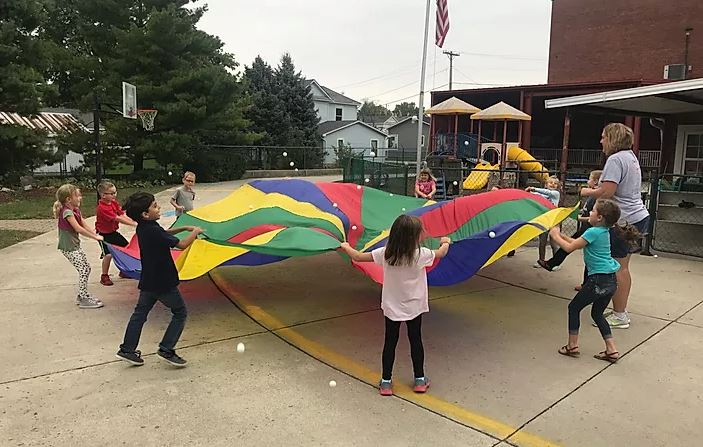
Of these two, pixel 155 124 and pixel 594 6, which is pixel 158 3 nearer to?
pixel 155 124

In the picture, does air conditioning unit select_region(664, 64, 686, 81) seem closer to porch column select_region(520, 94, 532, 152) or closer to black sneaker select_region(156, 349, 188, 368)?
porch column select_region(520, 94, 532, 152)

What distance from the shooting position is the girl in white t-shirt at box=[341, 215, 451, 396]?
3.77m

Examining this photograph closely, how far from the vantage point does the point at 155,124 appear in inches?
867

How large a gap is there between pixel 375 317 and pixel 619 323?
7.55ft

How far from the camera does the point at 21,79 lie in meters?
16.1

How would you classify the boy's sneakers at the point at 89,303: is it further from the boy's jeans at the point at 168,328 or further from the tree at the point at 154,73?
the tree at the point at 154,73

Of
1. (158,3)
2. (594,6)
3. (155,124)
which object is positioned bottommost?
(155,124)

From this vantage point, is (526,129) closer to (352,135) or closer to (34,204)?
(34,204)

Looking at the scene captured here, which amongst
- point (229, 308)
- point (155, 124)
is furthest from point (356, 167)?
point (229, 308)

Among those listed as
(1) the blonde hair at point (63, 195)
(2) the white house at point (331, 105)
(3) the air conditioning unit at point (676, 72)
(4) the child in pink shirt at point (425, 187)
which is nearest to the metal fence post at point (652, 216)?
(4) the child in pink shirt at point (425, 187)

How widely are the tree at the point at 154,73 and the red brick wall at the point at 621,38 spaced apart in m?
19.9

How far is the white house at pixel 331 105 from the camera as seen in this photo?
172ft

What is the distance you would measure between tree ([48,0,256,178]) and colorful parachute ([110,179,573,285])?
1546 centimetres

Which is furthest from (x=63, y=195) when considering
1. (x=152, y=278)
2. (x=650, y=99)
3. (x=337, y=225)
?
(x=650, y=99)
